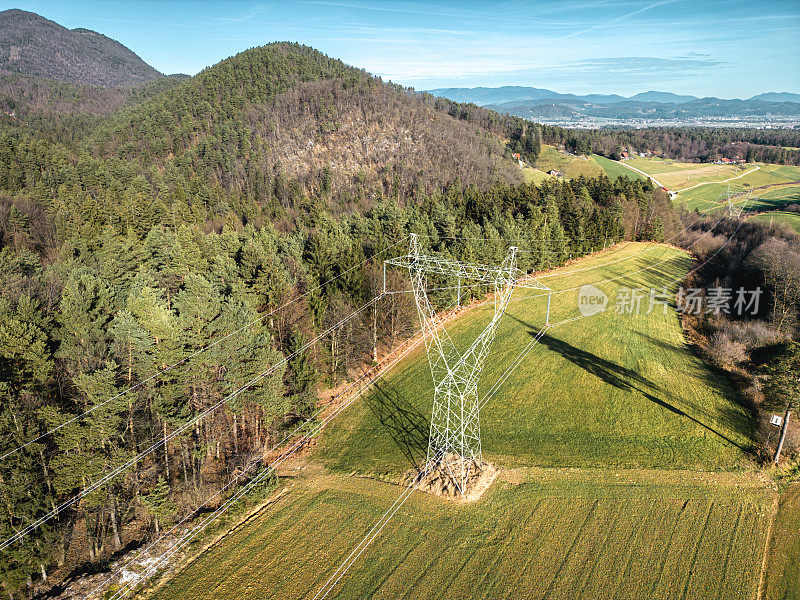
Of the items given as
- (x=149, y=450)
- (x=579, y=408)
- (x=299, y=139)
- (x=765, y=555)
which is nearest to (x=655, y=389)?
(x=579, y=408)

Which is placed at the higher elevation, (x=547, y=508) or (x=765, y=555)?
(x=547, y=508)

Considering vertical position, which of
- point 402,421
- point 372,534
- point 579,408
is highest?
point 579,408

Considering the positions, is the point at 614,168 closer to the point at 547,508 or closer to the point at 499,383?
the point at 499,383

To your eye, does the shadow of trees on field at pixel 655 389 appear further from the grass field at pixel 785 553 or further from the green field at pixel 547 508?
the grass field at pixel 785 553

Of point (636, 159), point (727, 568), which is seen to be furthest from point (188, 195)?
point (636, 159)

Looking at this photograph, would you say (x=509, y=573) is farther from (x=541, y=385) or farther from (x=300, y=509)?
(x=541, y=385)

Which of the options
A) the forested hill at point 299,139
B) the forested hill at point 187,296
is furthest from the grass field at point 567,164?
Result: the forested hill at point 187,296
